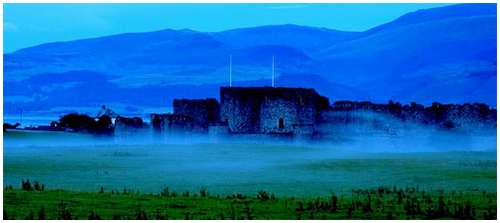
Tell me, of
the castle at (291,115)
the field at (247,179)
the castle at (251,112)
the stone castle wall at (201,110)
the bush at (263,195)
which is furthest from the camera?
the stone castle wall at (201,110)

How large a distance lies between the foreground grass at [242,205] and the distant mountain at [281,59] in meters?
1.91

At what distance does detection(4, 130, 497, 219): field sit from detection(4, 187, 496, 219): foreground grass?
0.04ft

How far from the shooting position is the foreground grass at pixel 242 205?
53.0ft

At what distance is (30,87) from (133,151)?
7.13 ft

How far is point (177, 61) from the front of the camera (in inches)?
760

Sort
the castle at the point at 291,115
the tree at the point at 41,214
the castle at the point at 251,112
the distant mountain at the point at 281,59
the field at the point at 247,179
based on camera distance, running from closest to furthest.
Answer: the tree at the point at 41,214 → the field at the point at 247,179 → the distant mountain at the point at 281,59 → the castle at the point at 291,115 → the castle at the point at 251,112

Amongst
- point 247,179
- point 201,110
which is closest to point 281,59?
point 247,179

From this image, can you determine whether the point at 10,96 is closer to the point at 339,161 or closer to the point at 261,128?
the point at 339,161

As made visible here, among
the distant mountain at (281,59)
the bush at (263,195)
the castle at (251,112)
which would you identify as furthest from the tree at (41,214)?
the castle at (251,112)

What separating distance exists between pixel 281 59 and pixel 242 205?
3.53m

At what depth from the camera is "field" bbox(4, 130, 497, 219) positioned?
16.4 metres

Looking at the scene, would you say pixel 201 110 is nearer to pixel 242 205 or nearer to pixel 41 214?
pixel 242 205

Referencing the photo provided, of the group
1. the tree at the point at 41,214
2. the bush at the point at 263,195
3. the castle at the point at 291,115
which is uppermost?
the castle at the point at 291,115

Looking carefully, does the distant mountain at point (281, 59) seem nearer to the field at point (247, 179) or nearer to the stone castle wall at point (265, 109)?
the field at point (247, 179)
